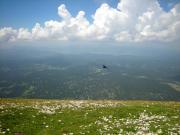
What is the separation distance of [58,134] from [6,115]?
10661mm

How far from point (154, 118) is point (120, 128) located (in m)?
7.23

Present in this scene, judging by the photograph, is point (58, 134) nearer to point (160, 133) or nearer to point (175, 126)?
point (160, 133)

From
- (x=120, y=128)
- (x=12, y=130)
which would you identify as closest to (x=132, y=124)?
(x=120, y=128)

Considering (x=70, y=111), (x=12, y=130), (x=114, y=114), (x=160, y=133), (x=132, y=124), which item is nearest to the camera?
(x=160, y=133)

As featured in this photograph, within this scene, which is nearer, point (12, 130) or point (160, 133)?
point (160, 133)

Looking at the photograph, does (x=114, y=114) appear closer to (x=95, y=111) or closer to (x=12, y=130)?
(x=95, y=111)

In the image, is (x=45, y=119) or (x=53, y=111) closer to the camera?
(x=45, y=119)

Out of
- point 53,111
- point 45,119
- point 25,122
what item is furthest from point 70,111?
point 25,122

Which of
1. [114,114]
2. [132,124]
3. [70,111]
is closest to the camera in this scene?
[132,124]

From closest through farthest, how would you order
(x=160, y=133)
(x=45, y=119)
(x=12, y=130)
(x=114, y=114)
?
(x=160, y=133) < (x=12, y=130) < (x=45, y=119) < (x=114, y=114)

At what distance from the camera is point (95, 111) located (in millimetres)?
35812

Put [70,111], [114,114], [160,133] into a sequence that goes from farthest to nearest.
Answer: [70,111]
[114,114]
[160,133]

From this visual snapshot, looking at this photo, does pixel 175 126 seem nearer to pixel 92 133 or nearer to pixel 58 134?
pixel 92 133

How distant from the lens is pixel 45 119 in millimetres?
30547
